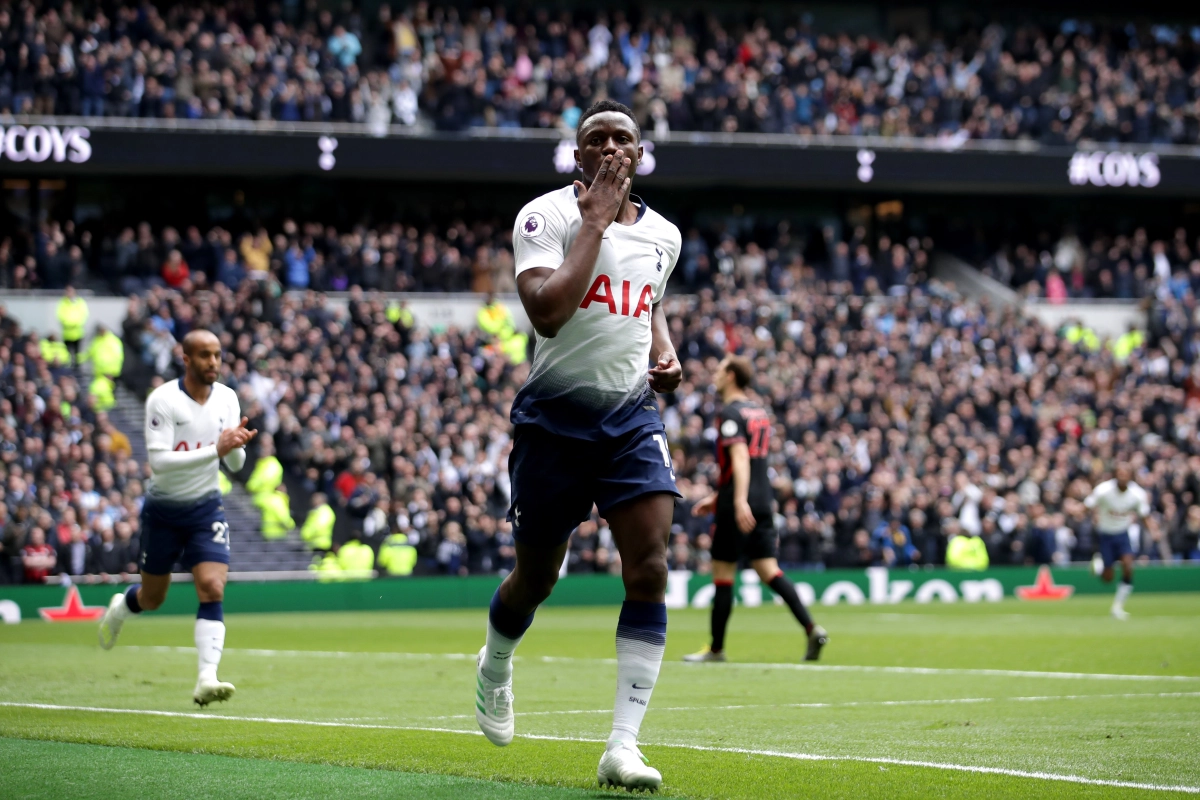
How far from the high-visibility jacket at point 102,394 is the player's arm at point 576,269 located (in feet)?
75.2

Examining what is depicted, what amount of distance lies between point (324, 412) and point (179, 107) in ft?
30.3

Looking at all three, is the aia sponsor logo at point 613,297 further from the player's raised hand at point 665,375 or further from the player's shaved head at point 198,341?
the player's shaved head at point 198,341

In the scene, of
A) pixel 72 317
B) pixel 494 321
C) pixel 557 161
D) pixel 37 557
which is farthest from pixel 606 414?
pixel 557 161

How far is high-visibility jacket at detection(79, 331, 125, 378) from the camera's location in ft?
92.0

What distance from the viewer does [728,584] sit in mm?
13078

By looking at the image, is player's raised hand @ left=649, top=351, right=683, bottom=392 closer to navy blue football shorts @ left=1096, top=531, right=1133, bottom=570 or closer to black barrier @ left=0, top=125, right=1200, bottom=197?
navy blue football shorts @ left=1096, top=531, right=1133, bottom=570

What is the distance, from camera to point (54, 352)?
92.7ft

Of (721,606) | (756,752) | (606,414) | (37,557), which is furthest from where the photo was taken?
(37,557)

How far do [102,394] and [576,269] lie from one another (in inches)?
922

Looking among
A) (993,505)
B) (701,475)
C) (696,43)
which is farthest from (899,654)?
(696,43)

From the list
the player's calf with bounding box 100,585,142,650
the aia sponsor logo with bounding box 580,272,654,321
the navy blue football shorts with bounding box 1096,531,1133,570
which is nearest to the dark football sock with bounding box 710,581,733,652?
the player's calf with bounding box 100,585,142,650

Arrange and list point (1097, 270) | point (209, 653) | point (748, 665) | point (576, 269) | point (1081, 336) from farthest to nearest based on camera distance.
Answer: point (1097, 270) < point (1081, 336) < point (748, 665) < point (209, 653) < point (576, 269)

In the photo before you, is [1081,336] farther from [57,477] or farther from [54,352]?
[57,477]

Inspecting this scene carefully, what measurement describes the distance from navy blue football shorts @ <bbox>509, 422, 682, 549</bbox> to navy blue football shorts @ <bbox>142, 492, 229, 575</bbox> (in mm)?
4569
